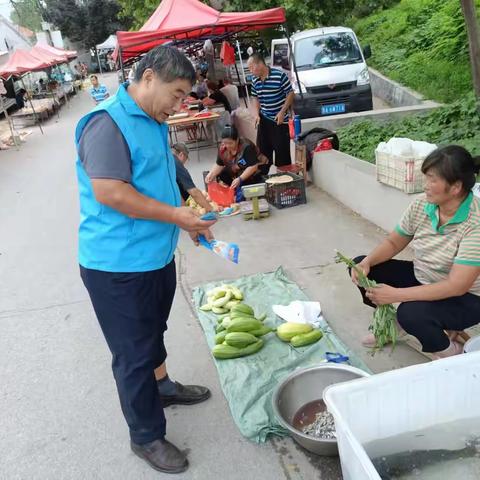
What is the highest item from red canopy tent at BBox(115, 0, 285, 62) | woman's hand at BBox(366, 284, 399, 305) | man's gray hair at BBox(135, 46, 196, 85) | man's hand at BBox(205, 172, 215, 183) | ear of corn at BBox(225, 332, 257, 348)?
red canopy tent at BBox(115, 0, 285, 62)

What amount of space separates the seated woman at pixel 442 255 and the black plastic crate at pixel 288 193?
3068 mm

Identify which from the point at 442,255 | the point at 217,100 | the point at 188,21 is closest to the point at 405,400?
the point at 442,255

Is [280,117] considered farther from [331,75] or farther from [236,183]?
[331,75]

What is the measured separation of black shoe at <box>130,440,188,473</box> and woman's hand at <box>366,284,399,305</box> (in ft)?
4.42

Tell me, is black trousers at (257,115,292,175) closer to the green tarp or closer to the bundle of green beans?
the green tarp

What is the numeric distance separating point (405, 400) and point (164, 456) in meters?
1.21

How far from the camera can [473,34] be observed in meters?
5.70

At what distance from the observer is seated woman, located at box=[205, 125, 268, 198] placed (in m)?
5.91

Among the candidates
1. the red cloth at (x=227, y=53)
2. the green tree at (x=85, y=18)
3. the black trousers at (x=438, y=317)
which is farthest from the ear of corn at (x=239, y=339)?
the green tree at (x=85, y=18)

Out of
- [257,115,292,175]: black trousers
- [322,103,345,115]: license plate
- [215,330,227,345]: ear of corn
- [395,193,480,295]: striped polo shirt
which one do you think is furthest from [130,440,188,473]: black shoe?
[322,103,345,115]: license plate

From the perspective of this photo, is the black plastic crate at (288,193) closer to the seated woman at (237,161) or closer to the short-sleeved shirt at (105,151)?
the seated woman at (237,161)

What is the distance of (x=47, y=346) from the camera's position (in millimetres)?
3602

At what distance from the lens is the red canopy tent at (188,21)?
7.71 meters

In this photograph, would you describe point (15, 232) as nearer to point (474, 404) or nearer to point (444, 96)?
point (474, 404)
